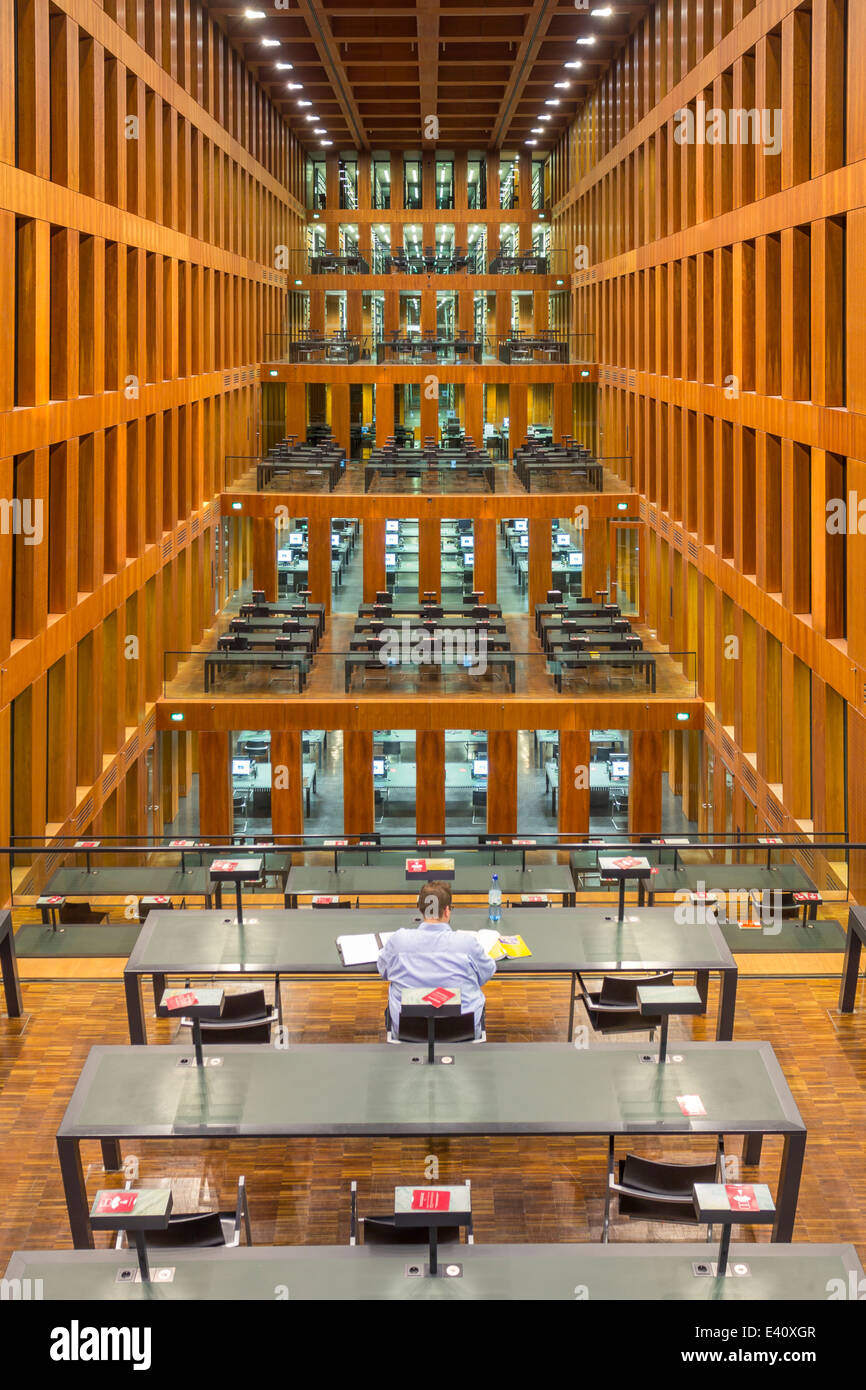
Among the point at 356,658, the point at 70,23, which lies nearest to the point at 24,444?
the point at 70,23

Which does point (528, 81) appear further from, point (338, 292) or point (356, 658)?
point (356, 658)

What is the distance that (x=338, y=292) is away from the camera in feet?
157

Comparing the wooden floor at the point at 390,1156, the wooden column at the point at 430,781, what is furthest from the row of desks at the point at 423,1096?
the wooden column at the point at 430,781

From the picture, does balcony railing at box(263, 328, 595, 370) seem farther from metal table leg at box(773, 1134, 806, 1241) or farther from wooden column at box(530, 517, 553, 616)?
metal table leg at box(773, 1134, 806, 1241)

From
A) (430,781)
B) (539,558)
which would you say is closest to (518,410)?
(539,558)

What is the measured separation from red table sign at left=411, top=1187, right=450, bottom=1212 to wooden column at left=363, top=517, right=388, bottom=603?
27.1 metres

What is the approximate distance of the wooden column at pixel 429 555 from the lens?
32500mm

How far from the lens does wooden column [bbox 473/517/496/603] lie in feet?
105

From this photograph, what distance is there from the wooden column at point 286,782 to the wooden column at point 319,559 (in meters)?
9.09

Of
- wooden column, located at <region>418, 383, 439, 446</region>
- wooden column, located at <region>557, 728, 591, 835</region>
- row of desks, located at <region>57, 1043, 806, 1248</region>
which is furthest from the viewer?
→ wooden column, located at <region>418, 383, 439, 446</region>

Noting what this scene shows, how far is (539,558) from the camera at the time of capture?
33438 mm

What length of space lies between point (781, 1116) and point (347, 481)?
87.0ft

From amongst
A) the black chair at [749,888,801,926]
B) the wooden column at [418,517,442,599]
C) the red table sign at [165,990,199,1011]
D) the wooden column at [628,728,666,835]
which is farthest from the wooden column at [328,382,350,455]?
the red table sign at [165,990,199,1011]
